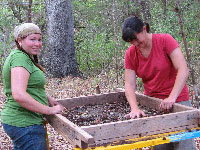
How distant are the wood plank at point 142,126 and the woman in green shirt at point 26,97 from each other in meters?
0.60

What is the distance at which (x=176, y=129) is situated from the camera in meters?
2.93

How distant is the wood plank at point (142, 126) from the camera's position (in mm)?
2686

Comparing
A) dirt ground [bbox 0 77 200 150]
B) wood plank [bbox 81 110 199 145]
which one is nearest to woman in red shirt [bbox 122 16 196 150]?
wood plank [bbox 81 110 199 145]

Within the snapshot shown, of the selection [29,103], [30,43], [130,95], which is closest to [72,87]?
[130,95]

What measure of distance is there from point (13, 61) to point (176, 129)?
152 cm

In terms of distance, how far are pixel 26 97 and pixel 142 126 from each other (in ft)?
3.26

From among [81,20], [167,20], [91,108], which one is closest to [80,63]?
[81,20]

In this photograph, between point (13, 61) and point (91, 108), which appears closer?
point (13, 61)

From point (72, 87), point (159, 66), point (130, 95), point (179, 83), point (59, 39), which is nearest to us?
point (179, 83)

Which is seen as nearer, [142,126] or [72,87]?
[142,126]

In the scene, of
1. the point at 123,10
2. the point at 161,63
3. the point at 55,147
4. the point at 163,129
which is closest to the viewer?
the point at 163,129

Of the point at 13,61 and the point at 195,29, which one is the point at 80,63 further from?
the point at 13,61

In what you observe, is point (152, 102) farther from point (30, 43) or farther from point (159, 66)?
point (30, 43)

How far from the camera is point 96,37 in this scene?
39.0ft
